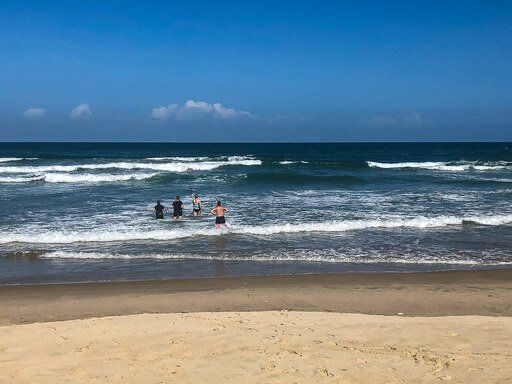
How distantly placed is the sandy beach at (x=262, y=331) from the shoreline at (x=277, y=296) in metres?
0.02

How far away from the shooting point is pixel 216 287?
912 centimetres

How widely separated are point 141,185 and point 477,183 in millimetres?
20517

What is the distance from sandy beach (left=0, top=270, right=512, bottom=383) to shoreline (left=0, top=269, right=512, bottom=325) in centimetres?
2

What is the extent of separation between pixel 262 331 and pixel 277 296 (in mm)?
2146

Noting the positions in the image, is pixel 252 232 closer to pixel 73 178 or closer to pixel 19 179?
pixel 73 178

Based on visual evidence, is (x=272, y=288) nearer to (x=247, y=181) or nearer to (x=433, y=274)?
(x=433, y=274)

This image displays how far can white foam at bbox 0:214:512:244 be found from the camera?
13336 mm

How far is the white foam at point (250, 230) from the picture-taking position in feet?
43.8

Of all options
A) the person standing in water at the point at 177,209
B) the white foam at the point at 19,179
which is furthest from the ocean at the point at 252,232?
the white foam at the point at 19,179

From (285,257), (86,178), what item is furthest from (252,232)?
(86,178)

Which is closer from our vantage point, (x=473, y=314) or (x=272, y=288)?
(x=473, y=314)

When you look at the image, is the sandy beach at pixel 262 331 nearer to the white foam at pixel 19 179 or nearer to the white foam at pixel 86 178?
the white foam at pixel 86 178

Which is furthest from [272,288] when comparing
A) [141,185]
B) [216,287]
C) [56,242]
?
[141,185]

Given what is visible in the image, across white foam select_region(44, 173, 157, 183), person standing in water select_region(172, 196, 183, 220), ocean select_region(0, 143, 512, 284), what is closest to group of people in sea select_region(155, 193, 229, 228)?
person standing in water select_region(172, 196, 183, 220)
